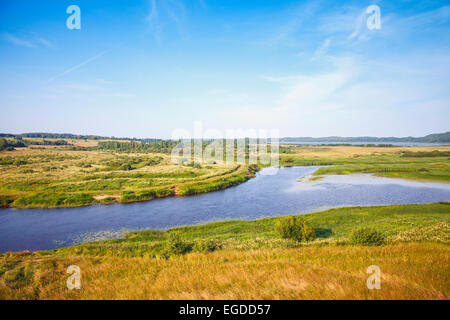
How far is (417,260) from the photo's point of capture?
7.52 meters

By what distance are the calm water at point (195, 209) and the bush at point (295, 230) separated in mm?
10794

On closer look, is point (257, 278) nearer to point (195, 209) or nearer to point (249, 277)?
point (249, 277)

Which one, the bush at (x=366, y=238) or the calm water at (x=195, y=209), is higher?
the bush at (x=366, y=238)

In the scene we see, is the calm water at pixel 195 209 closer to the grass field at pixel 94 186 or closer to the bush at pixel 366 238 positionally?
the grass field at pixel 94 186

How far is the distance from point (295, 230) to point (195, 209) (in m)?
18.1

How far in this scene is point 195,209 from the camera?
105 ft

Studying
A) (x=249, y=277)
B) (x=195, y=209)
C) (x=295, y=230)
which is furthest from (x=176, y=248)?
(x=195, y=209)

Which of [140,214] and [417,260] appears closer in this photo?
[417,260]

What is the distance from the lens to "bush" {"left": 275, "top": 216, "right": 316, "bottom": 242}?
16250 millimetres

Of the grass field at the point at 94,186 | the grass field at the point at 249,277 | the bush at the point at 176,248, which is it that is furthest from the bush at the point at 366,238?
the grass field at the point at 94,186

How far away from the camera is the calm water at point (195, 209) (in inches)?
912
